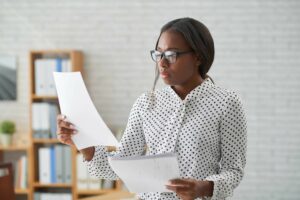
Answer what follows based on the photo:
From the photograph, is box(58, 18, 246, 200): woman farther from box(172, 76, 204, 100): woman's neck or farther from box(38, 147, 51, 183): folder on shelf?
box(38, 147, 51, 183): folder on shelf

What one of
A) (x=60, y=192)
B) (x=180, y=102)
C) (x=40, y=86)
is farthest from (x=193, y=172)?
(x=60, y=192)

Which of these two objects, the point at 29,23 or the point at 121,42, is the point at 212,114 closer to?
the point at 121,42

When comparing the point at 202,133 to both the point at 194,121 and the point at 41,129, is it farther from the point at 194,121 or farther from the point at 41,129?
the point at 41,129

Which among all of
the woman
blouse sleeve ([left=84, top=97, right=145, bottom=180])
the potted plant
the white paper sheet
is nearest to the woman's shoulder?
the woman

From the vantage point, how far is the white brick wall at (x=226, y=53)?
4.70 meters

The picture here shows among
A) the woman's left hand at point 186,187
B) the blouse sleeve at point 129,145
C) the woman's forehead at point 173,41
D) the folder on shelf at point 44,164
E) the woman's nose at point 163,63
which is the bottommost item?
the folder on shelf at point 44,164

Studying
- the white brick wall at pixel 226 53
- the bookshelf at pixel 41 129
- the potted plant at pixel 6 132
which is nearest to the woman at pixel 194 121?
the bookshelf at pixel 41 129

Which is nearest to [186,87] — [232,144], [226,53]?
[232,144]

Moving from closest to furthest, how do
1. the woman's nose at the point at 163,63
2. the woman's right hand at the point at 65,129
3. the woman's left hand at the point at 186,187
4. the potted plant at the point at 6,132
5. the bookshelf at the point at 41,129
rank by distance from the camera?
the woman's left hand at the point at 186,187 < the woman's nose at the point at 163,63 < the woman's right hand at the point at 65,129 < the bookshelf at the point at 41,129 < the potted plant at the point at 6,132

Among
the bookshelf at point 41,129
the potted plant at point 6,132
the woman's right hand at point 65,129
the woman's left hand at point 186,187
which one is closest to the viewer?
the woman's left hand at point 186,187

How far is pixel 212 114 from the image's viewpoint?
1593mm

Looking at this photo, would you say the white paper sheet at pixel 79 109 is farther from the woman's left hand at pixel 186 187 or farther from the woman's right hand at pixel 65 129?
the woman's left hand at pixel 186 187

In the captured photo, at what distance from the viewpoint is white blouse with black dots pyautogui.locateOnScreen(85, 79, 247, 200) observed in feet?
5.13

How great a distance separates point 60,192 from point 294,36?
267 cm
